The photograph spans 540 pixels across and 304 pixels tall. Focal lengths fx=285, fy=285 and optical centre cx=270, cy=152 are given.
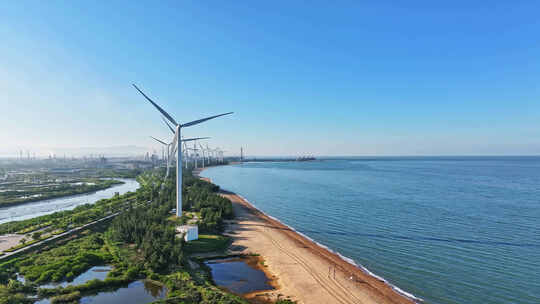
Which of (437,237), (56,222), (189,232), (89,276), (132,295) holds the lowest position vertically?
(437,237)

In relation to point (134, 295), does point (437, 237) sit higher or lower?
lower

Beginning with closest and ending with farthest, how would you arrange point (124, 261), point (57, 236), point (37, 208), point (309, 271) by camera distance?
1. point (309, 271)
2. point (124, 261)
3. point (57, 236)
4. point (37, 208)

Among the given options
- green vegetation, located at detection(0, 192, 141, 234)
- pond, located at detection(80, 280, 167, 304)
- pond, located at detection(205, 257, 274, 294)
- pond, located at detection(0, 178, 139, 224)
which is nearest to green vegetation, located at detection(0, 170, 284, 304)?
green vegetation, located at detection(0, 192, 141, 234)

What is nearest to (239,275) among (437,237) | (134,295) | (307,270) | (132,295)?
(307,270)

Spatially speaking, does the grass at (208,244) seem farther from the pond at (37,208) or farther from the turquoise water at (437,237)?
the pond at (37,208)

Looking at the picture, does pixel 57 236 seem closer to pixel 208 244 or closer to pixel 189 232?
pixel 189 232

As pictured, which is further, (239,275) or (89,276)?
(239,275)

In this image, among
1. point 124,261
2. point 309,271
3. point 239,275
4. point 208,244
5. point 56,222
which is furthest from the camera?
point 56,222
